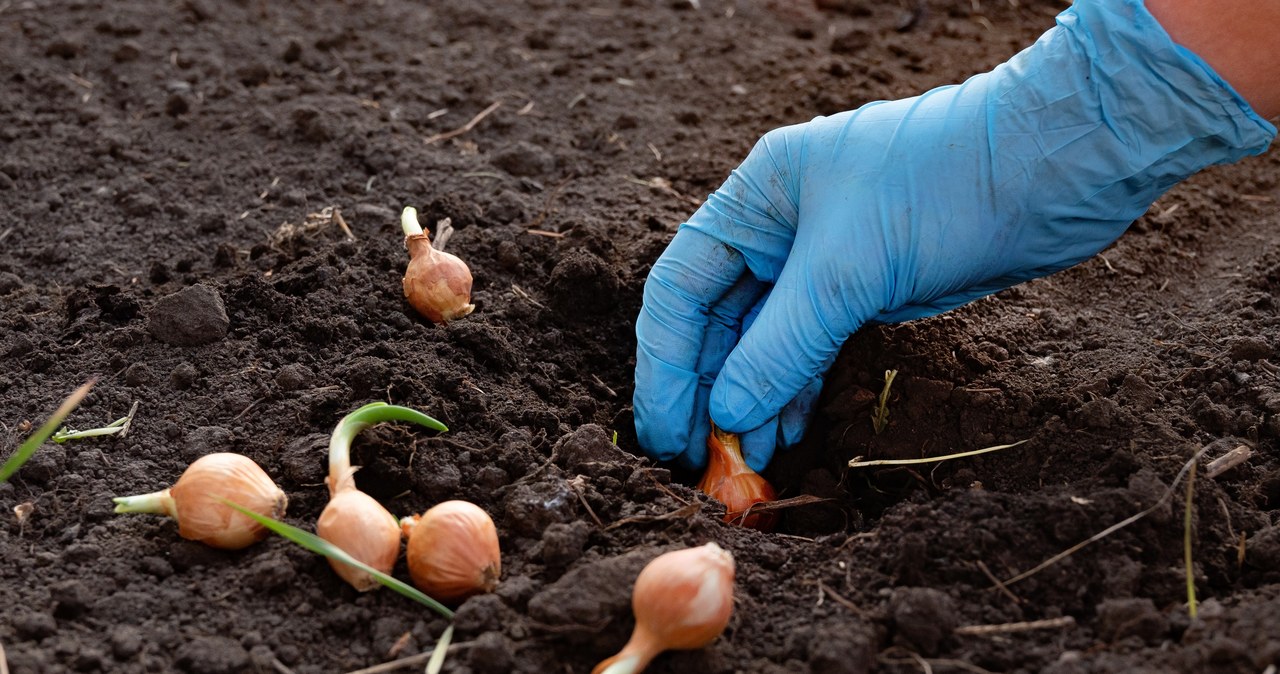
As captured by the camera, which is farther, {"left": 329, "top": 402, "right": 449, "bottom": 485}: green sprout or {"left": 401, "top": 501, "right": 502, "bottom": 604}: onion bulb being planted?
{"left": 329, "top": 402, "right": 449, "bottom": 485}: green sprout

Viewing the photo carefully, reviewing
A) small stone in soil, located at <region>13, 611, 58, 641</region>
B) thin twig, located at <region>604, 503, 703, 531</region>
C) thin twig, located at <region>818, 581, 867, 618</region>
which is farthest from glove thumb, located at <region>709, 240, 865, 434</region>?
small stone in soil, located at <region>13, 611, 58, 641</region>

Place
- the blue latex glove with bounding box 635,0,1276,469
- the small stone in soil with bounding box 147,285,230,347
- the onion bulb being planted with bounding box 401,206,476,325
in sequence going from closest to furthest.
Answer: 1. the blue latex glove with bounding box 635,0,1276,469
2. the small stone in soil with bounding box 147,285,230,347
3. the onion bulb being planted with bounding box 401,206,476,325

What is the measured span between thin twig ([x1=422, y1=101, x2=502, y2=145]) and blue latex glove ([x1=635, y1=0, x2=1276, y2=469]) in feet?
4.01

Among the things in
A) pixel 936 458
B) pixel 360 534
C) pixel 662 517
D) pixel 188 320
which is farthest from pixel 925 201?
pixel 188 320

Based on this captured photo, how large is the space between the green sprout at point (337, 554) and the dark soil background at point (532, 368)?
1.7 inches

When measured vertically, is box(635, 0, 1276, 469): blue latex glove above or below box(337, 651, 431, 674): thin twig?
above

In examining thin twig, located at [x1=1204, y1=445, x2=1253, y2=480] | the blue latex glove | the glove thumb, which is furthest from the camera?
the glove thumb

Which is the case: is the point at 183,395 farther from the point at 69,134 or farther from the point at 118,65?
the point at 118,65

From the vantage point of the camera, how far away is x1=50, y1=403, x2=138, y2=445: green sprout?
2.16 metres

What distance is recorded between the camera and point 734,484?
2404 mm

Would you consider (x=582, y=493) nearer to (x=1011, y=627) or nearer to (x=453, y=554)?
(x=453, y=554)

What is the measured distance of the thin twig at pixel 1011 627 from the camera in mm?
1719

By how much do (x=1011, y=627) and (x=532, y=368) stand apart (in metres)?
1.20

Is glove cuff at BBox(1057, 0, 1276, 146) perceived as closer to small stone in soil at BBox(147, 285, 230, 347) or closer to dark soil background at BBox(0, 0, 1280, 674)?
dark soil background at BBox(0, 0, 1280, 674)
